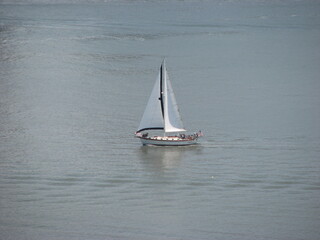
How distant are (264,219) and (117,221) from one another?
891 cm

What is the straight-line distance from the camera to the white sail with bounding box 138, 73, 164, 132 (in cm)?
6259

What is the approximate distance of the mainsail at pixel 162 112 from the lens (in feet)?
206

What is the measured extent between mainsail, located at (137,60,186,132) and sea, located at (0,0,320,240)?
1920mm

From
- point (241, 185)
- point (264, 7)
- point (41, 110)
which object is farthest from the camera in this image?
point (264, 7)

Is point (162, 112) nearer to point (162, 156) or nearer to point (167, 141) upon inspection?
point (167, 141)

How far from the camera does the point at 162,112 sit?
6300 cm

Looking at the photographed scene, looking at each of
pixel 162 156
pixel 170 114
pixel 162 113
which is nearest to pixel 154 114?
pixel 162 113

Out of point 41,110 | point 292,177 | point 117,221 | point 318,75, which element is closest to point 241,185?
point 292,177

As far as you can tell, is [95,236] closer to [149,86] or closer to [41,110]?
[41,110]

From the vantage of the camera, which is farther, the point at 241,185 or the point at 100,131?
the point at 100,131

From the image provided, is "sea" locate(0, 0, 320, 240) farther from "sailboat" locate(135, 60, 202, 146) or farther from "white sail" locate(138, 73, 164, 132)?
"white sail" locate(138, 73, 164, 132)

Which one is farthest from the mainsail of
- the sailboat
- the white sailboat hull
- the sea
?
the white sailboat hull

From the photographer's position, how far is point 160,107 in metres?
63.0

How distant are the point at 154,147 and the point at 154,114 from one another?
331 centimetres
